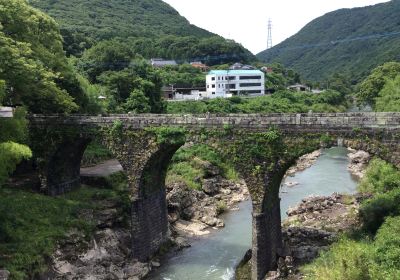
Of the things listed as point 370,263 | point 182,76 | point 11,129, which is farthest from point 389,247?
point 182,76

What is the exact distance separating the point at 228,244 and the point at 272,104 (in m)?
61.1

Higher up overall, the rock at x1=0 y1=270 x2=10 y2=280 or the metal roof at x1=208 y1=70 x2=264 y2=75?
the metal roof at x1=208 y1=70 x2=264 y2=75

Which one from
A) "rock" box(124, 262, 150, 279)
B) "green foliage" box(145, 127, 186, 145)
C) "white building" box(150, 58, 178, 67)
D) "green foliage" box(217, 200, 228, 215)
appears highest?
"white building" box(150, 58, 178, 67)

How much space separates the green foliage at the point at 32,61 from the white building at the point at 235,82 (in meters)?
66.1

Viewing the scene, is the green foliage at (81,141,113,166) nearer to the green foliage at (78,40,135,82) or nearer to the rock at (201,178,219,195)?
the rock at (201,178,219,195)

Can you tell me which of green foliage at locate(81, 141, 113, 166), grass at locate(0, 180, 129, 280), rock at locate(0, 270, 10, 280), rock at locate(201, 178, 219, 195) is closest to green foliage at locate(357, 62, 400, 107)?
rock at locate(201, 178, 219, 195)

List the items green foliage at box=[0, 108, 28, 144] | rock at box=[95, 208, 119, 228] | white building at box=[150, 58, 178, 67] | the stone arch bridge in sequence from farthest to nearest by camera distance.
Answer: white building at box=[150, 58, 178, 67]
rock at box=[95, 208, 119, 228]
green foliage at box=[0, 108, 28, 144]
the stone arch bridge

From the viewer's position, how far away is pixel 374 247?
853 inches

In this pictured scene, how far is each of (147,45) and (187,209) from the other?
103728 mm

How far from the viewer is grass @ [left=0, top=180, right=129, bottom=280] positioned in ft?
78.7

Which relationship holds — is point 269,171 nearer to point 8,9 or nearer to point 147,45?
point 8,9

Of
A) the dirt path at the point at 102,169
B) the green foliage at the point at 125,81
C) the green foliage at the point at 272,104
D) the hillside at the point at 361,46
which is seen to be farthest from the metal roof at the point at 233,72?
the dirt path at the point at 102,169

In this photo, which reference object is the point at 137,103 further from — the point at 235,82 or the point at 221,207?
the point at 235,82

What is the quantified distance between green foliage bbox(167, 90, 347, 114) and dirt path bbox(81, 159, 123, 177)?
33.2 metres
